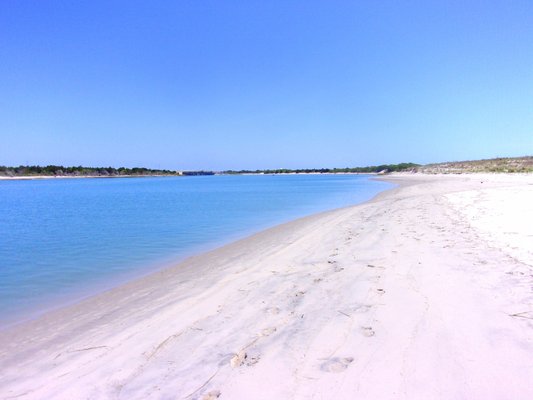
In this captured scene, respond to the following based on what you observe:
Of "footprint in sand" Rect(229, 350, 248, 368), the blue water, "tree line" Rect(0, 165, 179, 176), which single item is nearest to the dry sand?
"footprint in sand" Rect(229, 350, 248, 368)

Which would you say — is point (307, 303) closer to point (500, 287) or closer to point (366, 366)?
point (366, 366)

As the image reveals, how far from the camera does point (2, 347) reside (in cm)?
464

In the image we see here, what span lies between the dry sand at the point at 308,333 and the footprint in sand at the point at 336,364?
0.02 meters

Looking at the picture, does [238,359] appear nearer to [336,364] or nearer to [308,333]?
[308,333]

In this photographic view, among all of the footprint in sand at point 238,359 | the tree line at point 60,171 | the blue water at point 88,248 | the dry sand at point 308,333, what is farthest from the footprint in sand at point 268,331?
the tree line at point 60,171

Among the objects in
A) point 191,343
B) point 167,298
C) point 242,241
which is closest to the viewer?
point 191,343

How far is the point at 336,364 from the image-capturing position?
10.4ft

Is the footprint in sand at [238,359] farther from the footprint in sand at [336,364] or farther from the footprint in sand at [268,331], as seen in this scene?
the footprint in sand at [336,364]

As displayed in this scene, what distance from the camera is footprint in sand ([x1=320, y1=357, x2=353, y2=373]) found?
3.09 m

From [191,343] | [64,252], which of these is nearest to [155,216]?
[64,252]

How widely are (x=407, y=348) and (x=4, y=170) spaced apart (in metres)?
171

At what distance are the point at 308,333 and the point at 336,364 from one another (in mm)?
702

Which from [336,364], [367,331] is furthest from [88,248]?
[336,364]

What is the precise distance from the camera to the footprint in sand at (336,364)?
309 centimetres
